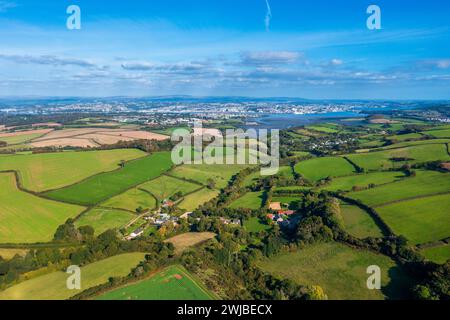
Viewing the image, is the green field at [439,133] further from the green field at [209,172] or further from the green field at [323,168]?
the green field at [209,172]

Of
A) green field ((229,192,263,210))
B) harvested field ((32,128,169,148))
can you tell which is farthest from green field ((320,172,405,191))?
harvested field ((32,128,169,148))

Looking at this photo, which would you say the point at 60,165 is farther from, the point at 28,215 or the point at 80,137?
the point at 80,137

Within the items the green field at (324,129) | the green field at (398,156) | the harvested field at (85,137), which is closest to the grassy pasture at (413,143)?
the green field at (398,156)

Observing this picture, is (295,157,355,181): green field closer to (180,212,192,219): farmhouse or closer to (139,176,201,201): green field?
(139,176,201,201): green field

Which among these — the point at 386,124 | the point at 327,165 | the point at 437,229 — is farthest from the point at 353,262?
the point at 386,124

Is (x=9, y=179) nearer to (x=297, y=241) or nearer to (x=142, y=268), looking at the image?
(x=142, y=268)

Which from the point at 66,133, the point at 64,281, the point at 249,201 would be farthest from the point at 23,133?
the point at 64,281

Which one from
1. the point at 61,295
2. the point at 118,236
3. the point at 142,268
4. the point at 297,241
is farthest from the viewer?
the point at 118,236
